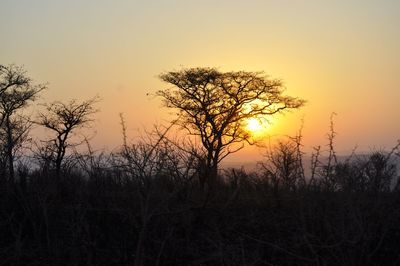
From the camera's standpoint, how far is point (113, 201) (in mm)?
8609

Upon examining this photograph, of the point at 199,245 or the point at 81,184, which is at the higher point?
the point at 81,184

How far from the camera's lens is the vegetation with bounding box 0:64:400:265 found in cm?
635

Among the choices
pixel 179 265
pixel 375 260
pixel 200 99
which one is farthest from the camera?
pixel 200 99

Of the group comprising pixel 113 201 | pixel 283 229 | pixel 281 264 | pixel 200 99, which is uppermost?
pixel 200 99

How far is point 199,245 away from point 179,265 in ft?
2.62

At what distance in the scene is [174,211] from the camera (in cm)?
618

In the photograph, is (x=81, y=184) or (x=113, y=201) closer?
(x=113, y=201)

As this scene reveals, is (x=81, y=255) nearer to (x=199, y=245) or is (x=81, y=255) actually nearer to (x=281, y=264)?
(x=199, y=245)

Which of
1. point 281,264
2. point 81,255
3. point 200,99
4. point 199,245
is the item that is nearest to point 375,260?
point 281,264

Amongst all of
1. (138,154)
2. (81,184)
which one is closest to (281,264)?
(138,154)

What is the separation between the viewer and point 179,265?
733cm

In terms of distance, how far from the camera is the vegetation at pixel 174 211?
6.35 meters

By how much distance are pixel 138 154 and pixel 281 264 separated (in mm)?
2624

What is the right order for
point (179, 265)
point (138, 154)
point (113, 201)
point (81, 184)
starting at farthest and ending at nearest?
point (81, 184) < point (113, 201) < point (179, 265) < point (138, 154)
